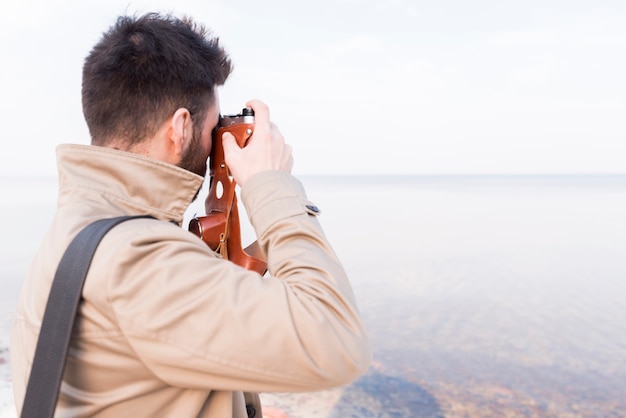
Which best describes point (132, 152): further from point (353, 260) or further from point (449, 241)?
point (449, 241)

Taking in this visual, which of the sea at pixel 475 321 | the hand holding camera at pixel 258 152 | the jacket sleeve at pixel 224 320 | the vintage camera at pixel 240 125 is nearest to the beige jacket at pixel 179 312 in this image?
the jacket sleeve at pixel 224 320

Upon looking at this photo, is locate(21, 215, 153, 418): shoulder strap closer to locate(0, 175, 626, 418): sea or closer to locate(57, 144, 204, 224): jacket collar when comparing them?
locate(57, 144, 204, 224): jacket collar

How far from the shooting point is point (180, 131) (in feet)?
4.27

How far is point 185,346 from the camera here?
0.92 meters

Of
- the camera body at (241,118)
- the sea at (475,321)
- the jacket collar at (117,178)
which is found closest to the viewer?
the jacket collar at (117,178)

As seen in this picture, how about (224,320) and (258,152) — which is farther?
(258,152)

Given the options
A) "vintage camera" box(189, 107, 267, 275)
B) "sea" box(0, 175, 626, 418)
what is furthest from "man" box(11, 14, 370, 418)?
"sea" box(0, 175, 626, 418)

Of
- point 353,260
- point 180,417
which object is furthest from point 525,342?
point 180,417

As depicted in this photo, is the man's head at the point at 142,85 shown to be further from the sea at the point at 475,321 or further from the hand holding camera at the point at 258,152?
the sea at the point at 475,321

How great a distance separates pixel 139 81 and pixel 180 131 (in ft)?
0.49

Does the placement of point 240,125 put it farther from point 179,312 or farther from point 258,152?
point 179,312

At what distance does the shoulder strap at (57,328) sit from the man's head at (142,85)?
411 mm

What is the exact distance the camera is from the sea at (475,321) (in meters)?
4.36

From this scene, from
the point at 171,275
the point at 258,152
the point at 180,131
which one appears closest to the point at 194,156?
the point at 180,131
